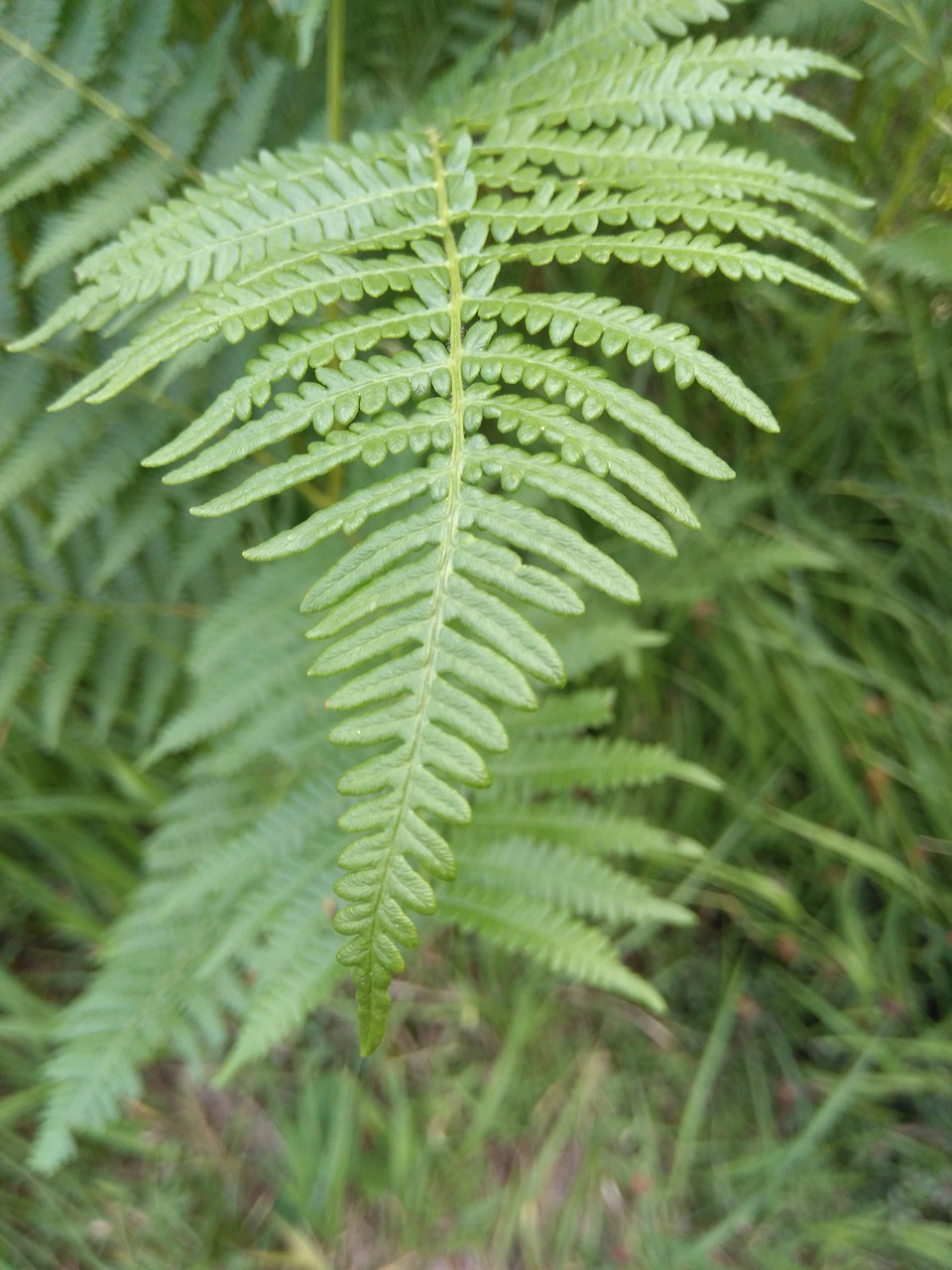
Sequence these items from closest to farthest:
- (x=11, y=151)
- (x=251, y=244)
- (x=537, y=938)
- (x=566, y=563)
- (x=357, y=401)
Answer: (x=566, y=563) < (x=357, y=401) < (x=251, y=244) < (x=11, y=151) < (x=537, y=938)

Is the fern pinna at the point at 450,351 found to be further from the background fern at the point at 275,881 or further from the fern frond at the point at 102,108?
the background fern at the point at 275,881

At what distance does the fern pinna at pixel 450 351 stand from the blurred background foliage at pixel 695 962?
0.67 m

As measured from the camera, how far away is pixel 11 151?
4.13 feet

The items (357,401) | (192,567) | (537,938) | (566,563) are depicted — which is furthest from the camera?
(192,567)

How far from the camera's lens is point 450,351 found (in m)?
0.95

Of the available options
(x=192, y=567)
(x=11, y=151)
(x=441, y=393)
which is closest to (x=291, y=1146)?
(x=192, y=567)

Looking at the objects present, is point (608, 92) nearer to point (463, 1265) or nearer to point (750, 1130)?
point (750, 1130)

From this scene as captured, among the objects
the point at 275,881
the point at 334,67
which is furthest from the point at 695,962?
the point at 334,67

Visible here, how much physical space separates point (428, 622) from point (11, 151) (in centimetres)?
101

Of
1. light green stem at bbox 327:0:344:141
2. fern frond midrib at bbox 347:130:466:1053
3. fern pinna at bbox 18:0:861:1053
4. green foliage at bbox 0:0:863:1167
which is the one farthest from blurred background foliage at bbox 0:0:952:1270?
fern frond midrib at bbox 347:130:466:1053

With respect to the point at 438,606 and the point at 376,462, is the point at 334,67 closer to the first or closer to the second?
the point at 376,462

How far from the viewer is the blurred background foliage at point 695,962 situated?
1.78m

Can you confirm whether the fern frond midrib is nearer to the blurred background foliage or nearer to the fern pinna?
the fern pinna

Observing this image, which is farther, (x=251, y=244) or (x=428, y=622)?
(x=251, y=244)
